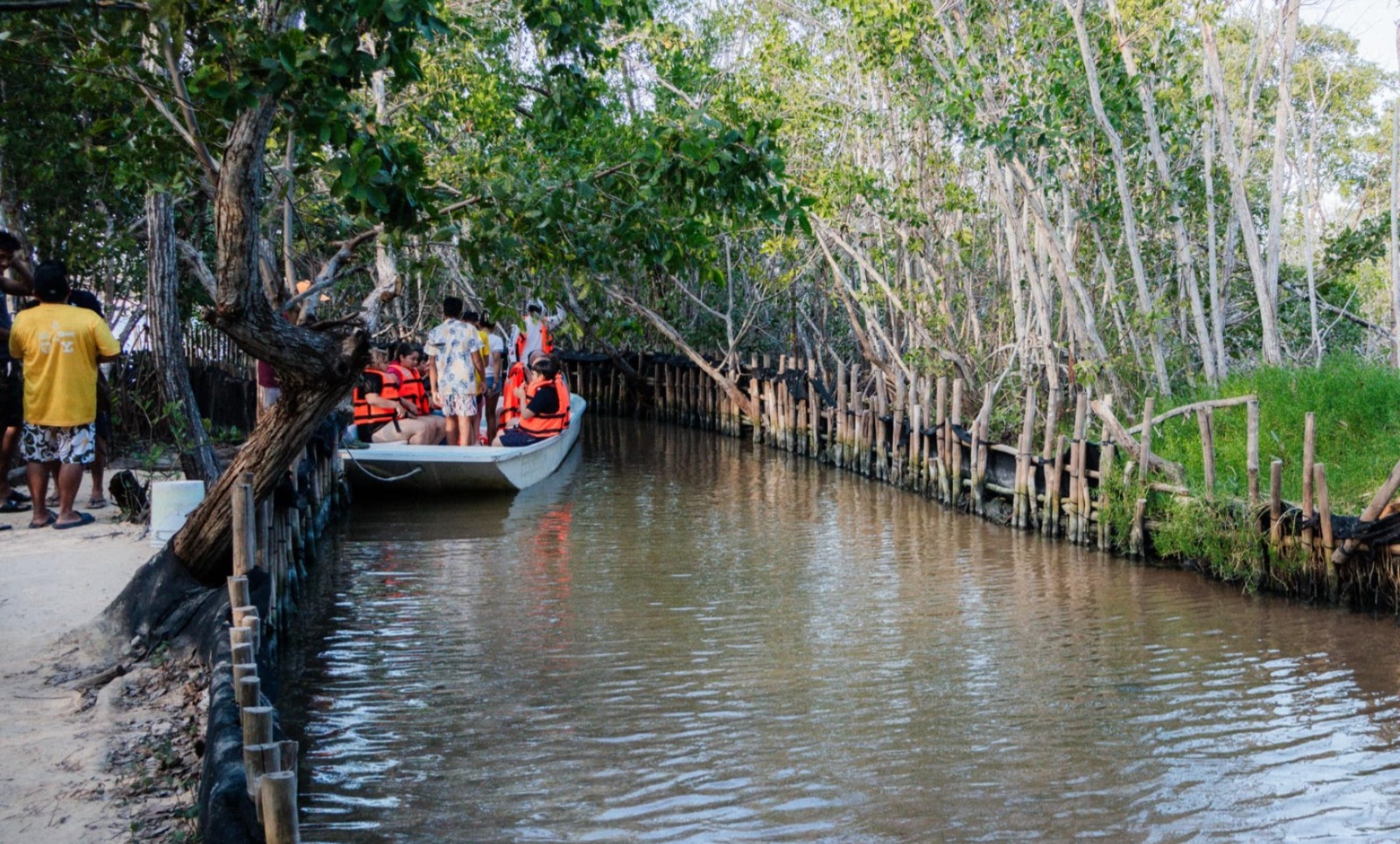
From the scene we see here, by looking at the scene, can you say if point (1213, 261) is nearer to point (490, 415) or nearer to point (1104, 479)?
point (1104, 479)

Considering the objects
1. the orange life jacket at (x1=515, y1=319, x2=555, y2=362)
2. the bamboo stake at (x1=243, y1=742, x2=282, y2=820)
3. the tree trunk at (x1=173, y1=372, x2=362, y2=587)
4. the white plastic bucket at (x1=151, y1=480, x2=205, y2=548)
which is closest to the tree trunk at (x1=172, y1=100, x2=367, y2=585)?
the tree trunk at (x1=173, y1=372, x2=362, y2=587)

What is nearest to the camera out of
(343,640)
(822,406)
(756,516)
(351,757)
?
(351,757)

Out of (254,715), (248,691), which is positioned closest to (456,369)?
(248,691)

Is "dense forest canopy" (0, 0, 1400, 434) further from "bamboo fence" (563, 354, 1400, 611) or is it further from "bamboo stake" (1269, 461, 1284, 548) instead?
"bamboo stake" (1269, 461, 1284, 548)

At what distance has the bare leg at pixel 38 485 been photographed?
8.44m

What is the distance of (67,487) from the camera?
27.7 feet

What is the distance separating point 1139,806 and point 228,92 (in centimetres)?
495

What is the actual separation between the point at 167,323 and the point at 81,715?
375cm

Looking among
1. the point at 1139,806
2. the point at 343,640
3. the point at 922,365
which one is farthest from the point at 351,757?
the point at 922,365

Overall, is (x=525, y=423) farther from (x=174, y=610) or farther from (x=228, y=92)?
(x=228, y=92)

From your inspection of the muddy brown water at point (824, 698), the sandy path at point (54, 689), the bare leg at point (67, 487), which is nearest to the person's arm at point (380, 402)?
the muddy brown water at point (824, 698)

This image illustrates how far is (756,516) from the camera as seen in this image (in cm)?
1304

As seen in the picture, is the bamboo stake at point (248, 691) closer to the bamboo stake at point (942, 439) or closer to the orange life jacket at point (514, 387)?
the bamboo stake at point (942, 439)

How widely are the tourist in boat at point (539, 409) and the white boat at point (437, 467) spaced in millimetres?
162
